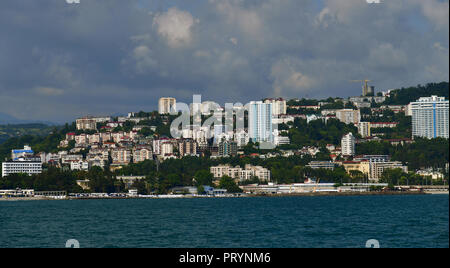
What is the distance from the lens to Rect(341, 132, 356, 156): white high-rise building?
48.0 m

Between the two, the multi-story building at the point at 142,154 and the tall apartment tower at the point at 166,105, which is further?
the tall apartment tower at the point at 166,105

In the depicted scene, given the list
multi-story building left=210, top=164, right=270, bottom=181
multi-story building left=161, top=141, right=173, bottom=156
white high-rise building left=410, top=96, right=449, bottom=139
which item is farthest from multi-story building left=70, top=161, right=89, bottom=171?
white high-rise building left=410, top=96, right=449, bottom=139

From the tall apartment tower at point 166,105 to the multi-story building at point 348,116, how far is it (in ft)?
42.3

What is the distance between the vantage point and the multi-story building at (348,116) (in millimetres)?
56281

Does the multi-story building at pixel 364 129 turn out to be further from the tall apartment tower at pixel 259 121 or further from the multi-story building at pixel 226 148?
the multi-story building at pixel 226 148

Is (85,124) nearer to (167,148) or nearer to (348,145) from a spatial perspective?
(167,148)

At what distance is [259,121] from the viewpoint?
5156 cm

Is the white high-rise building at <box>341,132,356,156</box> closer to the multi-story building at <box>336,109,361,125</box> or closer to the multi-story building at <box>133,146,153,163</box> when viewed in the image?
the multi-story building at <box>336,109,361,125</box>

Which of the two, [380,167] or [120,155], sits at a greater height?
[120,155]

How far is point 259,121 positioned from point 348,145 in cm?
681

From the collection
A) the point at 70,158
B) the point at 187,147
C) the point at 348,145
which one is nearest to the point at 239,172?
the point at 187,147

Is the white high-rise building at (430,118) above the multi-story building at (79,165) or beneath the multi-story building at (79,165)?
above

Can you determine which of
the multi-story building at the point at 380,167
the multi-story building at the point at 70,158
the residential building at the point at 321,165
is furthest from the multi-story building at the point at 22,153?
the multi-story building at the point at 380,167
